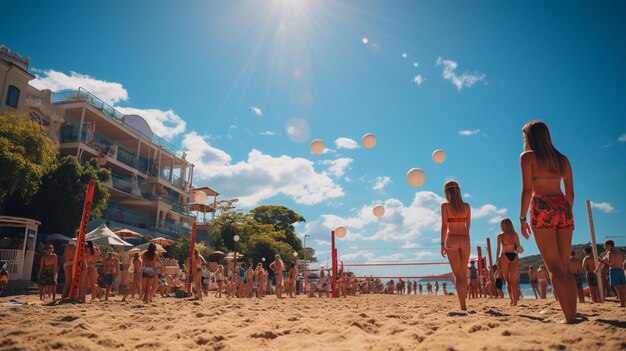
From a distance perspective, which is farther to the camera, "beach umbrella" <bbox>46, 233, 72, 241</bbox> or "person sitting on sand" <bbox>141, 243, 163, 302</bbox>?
"beach umbrella" <bbox>46, 233, 72, 241</bbox>

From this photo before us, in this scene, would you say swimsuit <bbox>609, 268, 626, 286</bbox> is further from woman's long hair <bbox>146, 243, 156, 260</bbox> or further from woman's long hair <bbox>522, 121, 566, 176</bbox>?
woman's long hair <bbox>146, 243, 156, 260</bbox>

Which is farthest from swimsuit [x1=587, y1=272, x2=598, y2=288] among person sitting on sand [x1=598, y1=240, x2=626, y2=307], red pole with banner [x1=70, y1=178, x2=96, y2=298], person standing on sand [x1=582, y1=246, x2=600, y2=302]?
red pole with banner [x1=70, y1=178, x2=96, y2=298]

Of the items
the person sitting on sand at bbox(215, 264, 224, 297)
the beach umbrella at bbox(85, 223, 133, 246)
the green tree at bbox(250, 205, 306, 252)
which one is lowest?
the person sitting on sand at bbox(215, 264, 224, 297)

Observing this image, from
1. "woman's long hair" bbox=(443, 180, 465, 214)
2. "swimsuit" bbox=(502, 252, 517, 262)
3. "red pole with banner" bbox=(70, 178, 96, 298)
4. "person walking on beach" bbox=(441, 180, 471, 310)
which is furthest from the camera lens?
"red pole with banner" bbox=(70, 178, 96, 298)

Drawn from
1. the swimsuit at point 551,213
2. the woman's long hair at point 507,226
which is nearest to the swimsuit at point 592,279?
the woman's long hair at point 507,226

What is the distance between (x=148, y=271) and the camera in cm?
821

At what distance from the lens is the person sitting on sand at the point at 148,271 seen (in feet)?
Result: 26.7

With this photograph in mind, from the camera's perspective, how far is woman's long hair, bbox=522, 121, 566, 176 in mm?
3359

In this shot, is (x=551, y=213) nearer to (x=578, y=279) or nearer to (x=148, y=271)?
(x=578, y=279)

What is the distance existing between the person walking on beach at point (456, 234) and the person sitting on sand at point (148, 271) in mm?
6304

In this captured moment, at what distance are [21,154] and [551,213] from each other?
17459mm

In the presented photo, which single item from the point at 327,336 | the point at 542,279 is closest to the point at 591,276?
the point at 542,279

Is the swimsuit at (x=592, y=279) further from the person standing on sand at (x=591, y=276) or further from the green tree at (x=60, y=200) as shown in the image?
the green tree at (x=60, y=200)

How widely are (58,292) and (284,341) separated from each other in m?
13.3
